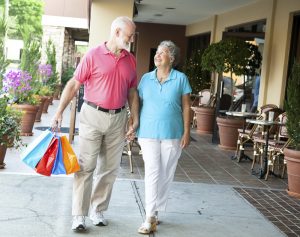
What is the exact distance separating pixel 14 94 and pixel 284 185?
4890 millimetres

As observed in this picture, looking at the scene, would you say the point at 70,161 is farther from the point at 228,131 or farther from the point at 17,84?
the point at 228,131

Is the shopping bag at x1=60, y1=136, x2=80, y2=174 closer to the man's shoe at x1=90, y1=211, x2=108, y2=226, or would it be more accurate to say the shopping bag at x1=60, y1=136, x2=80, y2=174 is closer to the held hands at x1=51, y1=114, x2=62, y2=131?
the held hands at x1=51, y1=114, x2=62, y2=131

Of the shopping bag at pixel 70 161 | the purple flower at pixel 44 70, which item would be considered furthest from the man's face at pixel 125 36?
the purple flower at pixel 44 70

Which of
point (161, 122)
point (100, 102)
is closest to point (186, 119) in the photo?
point (161, 122)

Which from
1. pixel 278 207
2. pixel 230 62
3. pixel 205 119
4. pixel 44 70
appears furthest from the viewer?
pixel 44 70

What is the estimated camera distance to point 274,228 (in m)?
4.89

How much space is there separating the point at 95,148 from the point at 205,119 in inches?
334

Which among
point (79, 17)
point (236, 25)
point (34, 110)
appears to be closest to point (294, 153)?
point (34, 110)

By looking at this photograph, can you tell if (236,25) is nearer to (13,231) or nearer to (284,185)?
(284,185)

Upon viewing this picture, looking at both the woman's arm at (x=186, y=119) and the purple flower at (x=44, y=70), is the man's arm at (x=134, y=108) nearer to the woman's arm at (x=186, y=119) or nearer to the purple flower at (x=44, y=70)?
the woman's arm at (x=186, y=119)

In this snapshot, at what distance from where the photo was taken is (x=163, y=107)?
4.40m

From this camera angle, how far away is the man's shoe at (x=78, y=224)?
4.24 metres

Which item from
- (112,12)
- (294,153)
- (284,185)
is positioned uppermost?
(112,12)

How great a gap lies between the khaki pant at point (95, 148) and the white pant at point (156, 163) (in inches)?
9.5
